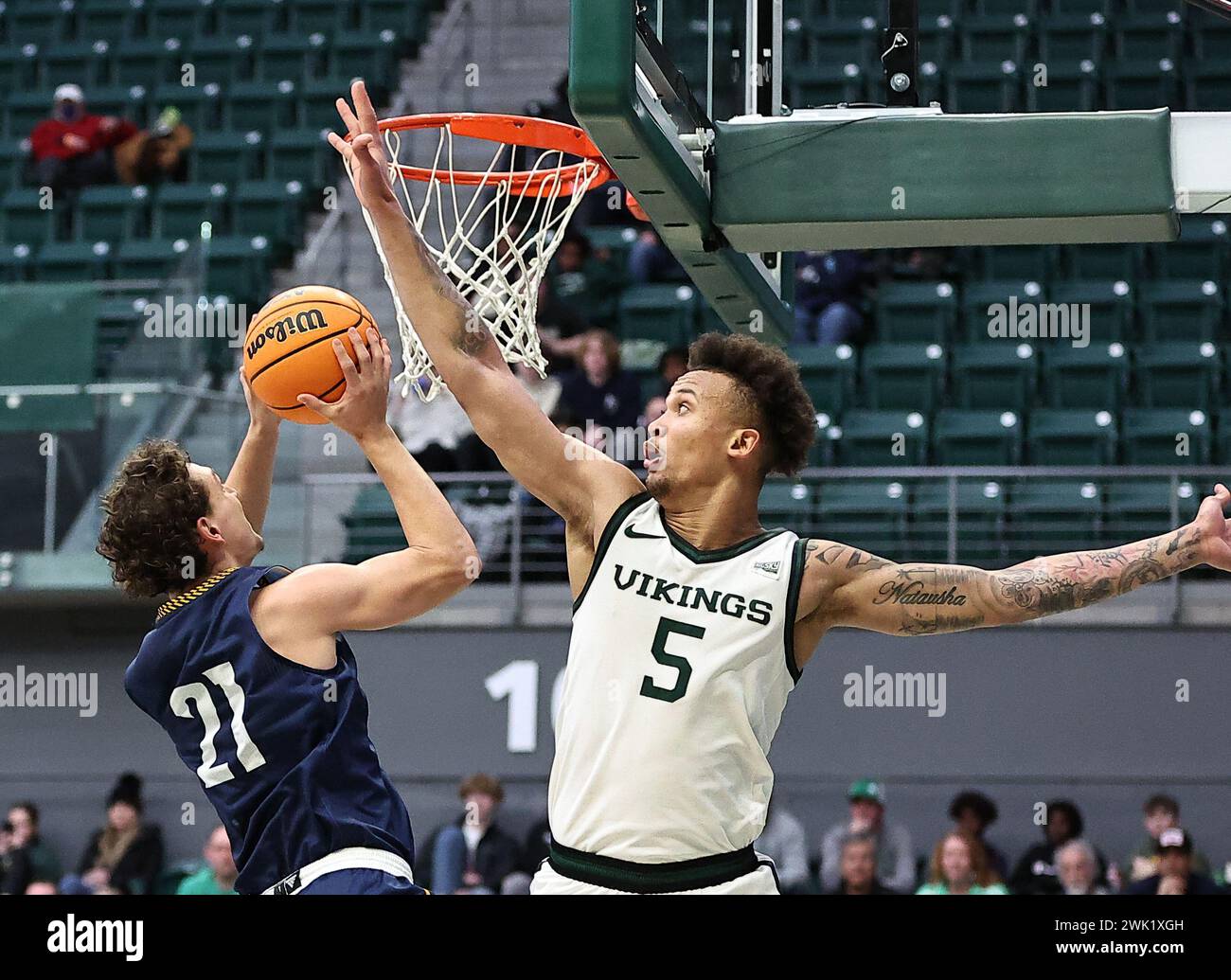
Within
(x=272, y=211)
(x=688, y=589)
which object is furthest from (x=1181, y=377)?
(x=688, y=589)

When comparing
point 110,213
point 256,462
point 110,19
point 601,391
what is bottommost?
point 256,462

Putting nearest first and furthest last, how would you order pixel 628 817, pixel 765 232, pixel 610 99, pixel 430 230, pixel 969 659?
1. pixel 628 817
2. pixel 610 99
3. pixel 765 232
4. pixel 969 659
5. pixel 430 230

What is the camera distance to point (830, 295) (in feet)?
34.0

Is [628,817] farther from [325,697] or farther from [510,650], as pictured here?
[510,650]

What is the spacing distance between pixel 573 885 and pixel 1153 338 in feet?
24.8

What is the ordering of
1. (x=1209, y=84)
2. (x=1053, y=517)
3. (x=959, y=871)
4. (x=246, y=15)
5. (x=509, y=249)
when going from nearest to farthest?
1. (x=509, y=249)
2. (x=959, y=871)
3. (x=1053, y=517)
4. (x=1209, y=84)
5. (x=246, y=15)

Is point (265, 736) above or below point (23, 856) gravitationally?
above

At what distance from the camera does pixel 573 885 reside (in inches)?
132

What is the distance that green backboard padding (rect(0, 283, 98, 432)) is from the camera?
30.5ft

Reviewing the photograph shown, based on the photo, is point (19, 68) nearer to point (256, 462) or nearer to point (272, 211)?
point (272, 211)

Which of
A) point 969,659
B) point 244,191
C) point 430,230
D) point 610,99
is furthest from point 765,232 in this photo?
point 244,191

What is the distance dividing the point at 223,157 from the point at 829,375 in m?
4.69

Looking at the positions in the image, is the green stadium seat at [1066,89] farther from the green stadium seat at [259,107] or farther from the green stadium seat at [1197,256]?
the green stadium seat at [259,107]
